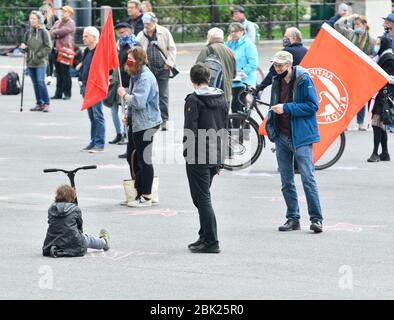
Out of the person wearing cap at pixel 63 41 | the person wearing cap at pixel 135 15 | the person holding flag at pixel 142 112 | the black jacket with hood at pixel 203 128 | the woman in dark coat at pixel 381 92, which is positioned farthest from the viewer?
the person wearing cap at pixel 63 41

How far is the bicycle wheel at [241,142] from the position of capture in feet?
53.6

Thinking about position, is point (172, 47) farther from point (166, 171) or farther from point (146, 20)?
point (166, 171)

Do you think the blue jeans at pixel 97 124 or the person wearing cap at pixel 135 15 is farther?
the person wearing cap at pixel 135 15

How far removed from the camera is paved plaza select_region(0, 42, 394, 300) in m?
9.48

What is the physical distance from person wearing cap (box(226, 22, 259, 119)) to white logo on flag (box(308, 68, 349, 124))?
389cm

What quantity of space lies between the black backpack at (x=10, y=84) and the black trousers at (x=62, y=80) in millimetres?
1285

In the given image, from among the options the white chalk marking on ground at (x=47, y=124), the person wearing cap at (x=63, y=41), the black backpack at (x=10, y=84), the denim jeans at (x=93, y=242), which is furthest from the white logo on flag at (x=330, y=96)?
the black backpack at (x=10, y=84)

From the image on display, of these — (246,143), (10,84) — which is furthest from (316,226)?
(10,84)

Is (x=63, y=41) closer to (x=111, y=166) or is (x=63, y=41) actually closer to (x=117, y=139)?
(x=117, y=139)

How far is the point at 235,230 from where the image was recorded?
12.2 metres

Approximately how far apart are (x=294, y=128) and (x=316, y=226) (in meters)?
0.94

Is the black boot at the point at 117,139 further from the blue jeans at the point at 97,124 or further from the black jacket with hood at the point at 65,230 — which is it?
the black jacket with hood at the point at 65,230

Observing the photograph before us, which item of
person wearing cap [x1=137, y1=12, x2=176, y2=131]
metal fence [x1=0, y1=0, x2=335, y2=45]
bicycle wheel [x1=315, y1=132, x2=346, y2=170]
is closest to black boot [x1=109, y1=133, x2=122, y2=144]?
person wearing cap [x1=137, y1=12, x2=176, y2=131]
